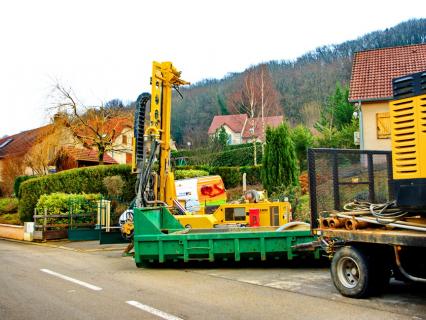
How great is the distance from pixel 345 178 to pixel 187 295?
3.52 m

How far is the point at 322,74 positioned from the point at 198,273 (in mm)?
81538

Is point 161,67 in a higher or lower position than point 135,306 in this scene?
higher

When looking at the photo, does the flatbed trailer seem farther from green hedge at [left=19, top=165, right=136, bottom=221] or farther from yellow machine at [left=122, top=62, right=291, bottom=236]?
green hedge at [left=19, top=165, right=136, bottom=221]

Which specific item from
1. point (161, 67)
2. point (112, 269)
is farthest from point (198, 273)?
point (161, 67)

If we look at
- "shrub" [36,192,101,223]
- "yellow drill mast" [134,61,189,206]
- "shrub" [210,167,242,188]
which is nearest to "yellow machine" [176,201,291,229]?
"yellow drill mast" [134,61,189,206]

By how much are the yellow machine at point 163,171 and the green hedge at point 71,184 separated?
36.8 ft

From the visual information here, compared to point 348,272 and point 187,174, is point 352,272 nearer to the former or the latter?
point 348,272

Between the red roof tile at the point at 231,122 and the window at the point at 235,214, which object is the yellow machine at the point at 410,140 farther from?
the red roof tile at the point at 231,122

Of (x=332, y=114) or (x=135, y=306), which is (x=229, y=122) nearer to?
(x=332, y=114)

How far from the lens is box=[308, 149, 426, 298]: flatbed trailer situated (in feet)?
22.6

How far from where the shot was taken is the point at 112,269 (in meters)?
11.5

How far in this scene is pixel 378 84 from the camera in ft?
81.1

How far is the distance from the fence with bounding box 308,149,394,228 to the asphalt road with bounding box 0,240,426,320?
1.53 m

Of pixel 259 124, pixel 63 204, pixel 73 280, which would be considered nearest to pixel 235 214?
pixel 73 280
